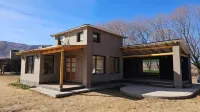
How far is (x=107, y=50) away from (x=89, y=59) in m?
2.52

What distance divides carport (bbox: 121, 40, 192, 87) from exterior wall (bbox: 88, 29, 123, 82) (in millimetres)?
880

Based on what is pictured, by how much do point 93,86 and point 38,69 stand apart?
458 cm

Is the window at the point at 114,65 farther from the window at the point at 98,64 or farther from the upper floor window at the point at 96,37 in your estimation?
the upper floor window at the point at 96,37

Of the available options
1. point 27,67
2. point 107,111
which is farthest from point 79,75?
point 107,111

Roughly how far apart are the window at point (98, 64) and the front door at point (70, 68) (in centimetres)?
173

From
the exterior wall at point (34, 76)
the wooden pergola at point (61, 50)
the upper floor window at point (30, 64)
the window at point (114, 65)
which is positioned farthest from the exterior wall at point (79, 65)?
the upper floor window at point (30, 64)

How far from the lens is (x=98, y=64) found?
1296 centimetres

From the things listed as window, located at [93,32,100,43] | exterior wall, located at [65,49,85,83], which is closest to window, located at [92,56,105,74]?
exterior wall, located at [65,49,85,83]

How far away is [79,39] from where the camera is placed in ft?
42.8

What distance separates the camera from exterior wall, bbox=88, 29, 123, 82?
12552 mm

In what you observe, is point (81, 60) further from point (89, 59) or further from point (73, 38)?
point (73, 38)

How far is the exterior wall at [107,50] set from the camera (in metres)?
12.6

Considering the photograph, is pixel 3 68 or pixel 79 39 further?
pixel 3 68

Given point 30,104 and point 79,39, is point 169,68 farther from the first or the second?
point 30,104
